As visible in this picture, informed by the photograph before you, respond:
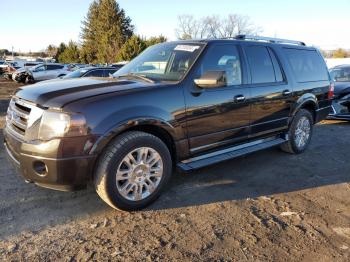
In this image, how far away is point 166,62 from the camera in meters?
4.57

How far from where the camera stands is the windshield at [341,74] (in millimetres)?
9884

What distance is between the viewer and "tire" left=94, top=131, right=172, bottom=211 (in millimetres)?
3512

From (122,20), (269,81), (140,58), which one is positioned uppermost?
(122,20)

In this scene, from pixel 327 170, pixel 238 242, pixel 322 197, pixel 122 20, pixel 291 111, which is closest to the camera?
pixel 238 242

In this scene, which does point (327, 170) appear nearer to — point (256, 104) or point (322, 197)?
point (322, 197)

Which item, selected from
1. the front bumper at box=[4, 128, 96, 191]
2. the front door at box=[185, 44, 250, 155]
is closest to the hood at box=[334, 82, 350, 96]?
the front door at box=[185, 44, 250, 155]

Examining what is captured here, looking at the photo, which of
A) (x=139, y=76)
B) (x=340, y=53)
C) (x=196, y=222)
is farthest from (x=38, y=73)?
(x=340, y=53)

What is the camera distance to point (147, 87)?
3846mm

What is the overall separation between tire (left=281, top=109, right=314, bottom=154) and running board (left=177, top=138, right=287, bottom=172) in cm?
46

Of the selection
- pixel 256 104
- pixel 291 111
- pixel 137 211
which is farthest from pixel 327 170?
pixel 137 211

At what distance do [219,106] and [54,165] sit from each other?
2094 millimetres

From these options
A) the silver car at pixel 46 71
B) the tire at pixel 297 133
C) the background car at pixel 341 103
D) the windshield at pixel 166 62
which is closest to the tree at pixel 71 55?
the silver car at pixel 46 71

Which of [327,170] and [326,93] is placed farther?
[326,93]

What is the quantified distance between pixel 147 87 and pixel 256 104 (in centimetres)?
181
